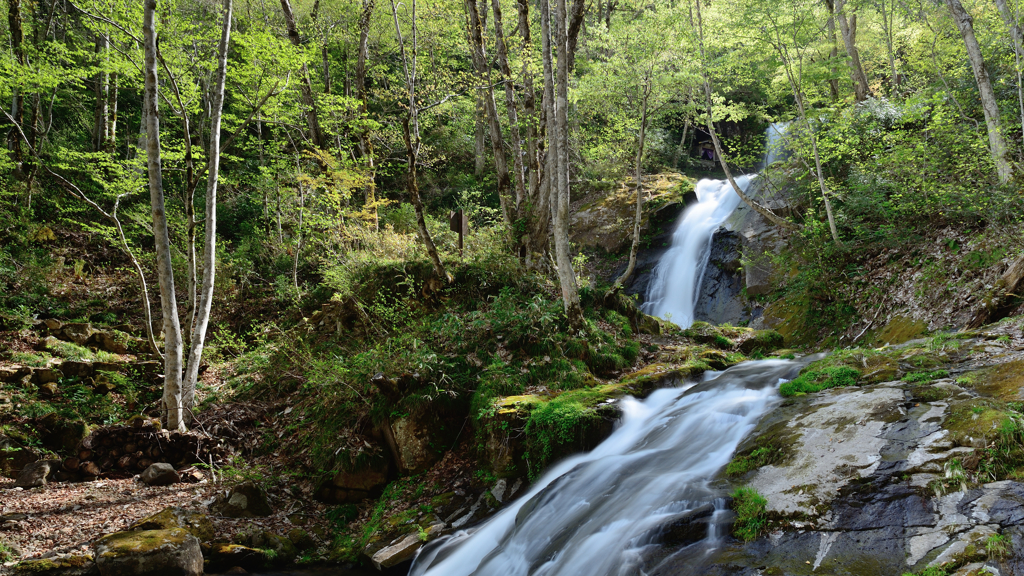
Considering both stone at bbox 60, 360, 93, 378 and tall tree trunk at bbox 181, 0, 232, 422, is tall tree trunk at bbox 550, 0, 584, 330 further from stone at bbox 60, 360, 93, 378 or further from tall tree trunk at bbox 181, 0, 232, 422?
stone at bbox 60, 360, 93, 378

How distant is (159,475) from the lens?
259 inches

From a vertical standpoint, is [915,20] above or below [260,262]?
above

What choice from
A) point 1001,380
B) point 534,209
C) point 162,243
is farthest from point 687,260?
point 162,243

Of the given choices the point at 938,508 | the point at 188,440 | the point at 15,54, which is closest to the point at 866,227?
the point at 938,508

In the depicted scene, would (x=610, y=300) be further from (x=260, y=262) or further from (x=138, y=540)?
(x=260, y=262)

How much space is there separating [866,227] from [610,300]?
5378 millimetres

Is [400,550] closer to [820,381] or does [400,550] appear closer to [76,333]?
[820,381]

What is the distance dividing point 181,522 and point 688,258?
46.3 feet

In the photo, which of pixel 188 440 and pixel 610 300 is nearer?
pixel 188 440

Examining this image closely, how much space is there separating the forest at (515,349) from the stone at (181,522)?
0.16ft

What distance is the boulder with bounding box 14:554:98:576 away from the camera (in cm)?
440

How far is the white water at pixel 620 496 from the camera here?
15.1ft

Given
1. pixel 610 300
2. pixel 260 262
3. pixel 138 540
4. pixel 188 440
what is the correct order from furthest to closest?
pixel 260 262, pixel 610 300, pixel 188 440, pixel 138 540

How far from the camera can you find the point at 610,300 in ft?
33.9
